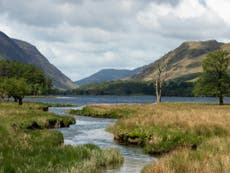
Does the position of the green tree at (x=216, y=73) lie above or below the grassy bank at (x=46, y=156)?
above

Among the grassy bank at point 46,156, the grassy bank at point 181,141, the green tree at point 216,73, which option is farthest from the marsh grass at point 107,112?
the grassy bank at point 46,156

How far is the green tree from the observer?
287ft

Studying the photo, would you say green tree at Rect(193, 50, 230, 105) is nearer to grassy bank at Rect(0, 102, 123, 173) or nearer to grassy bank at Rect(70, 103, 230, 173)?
grassy bank at Rect(70, 103, 230, 173)

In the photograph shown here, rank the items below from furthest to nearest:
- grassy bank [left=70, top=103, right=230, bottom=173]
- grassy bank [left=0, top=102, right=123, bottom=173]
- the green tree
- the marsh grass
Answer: the green tree, the marsh grass, grassy bank [left=0, top=102, right=123, bottom=173], grassy bank [left=70, top=103, right=230, bottom=173]

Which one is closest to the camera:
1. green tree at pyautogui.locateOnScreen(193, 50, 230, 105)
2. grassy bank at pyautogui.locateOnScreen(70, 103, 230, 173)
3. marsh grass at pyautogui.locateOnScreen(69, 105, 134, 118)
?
grassy bank at pyautogui.locateOnScreen(70, 103, 230, 173)

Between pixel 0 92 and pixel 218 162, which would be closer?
pixel 218 162

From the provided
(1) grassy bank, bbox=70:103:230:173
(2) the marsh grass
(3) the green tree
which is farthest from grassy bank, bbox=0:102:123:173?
(3) the green tree

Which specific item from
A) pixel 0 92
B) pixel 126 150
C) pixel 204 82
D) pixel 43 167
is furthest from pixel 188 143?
pixel 0 92

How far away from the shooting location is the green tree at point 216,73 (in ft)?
287

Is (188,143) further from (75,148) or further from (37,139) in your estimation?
(37,139)

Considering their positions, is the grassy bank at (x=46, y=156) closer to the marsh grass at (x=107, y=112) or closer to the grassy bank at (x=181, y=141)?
the grassy bank at (x=181, y=141)

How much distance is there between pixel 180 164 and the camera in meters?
18.9

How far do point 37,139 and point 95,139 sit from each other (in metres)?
9.27

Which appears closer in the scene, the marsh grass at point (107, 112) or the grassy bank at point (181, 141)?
the grassy bank at point (181, 141)
